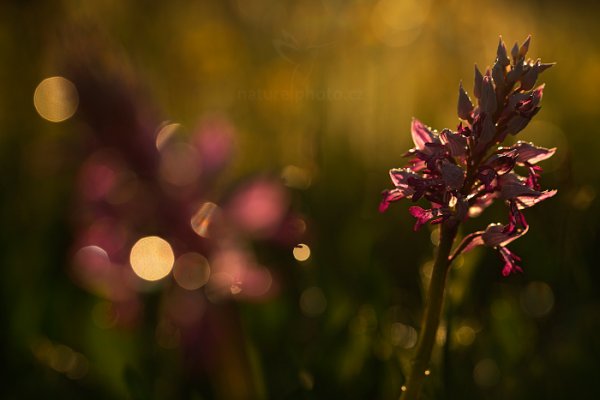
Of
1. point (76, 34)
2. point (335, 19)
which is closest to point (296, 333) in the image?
point (76, 34)

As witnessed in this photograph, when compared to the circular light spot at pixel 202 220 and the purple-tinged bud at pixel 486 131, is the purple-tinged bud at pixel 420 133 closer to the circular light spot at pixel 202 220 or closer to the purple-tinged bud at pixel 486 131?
the purple-tinged bud at pixel 486 131

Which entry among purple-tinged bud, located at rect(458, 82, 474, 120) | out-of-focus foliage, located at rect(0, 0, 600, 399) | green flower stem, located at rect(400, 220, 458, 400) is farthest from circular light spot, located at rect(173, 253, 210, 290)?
purple-tinged bud, located at rect(458, 82, 474, 120)

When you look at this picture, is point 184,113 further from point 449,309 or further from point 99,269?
point 449,309

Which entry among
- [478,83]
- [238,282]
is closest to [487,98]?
[478,83]

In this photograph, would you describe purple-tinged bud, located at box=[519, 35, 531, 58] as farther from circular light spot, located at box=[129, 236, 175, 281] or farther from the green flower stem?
circular light spot, located at box=[129, 236, 175, 281]

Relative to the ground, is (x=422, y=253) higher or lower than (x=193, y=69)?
lower


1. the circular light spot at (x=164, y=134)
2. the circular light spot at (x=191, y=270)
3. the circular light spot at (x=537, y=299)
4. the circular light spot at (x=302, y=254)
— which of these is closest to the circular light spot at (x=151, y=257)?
the circular light spot at (x=191, y=270)
